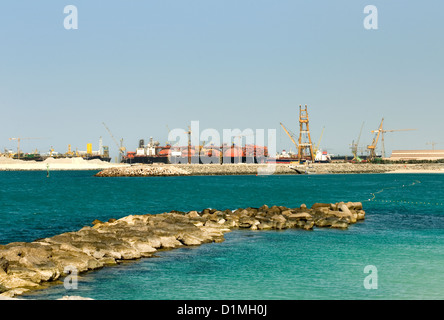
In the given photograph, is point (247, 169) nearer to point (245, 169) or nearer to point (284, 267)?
point (245, 169)

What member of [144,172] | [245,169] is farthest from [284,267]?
[245,169]

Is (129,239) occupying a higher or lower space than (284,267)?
higher

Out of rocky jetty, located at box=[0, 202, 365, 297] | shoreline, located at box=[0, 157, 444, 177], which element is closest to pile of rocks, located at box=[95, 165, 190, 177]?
shoreline, located at box=[0, 157, 444, 177]

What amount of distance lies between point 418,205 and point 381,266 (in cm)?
3626

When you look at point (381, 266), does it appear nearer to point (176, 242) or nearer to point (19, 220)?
point (176, 242)

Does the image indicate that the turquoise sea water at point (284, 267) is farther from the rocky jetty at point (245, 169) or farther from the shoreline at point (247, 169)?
the shoreline at point (247, 169)

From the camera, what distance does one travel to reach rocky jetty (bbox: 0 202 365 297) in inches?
750

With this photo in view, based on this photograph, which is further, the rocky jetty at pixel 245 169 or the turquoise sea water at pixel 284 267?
the rocky jetty at pixel 245 169

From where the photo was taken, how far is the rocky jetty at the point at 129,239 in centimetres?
1906

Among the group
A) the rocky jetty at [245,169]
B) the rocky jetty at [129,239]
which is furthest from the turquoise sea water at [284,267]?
the rocky jetty at [245,169]

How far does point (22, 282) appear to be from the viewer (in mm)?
18016

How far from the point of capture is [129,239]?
25703mm

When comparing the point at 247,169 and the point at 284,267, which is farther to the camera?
the point at 247,169

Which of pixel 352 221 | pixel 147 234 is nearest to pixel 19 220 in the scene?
pixel 147 234
